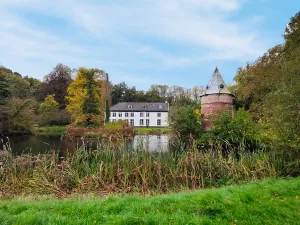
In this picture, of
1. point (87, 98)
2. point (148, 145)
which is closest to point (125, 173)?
point (148, 145)

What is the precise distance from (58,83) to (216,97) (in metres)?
30.7

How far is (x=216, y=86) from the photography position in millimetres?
23062

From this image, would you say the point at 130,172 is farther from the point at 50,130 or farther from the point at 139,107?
the point at 139,107

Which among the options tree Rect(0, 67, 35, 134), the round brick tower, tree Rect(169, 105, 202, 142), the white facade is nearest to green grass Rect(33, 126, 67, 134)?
tree Rect(0, 67, 35, 134)

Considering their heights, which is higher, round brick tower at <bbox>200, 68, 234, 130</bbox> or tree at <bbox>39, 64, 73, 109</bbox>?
tree at <bbox>39, 64, 73, 109</bbox>

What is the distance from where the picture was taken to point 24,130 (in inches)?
1059

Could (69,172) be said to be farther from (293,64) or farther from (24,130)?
(24,130)

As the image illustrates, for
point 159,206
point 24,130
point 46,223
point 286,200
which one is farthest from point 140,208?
point 24,130

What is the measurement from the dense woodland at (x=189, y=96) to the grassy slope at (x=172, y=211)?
2.96 metres

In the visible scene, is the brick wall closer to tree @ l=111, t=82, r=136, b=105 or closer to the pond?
the pond

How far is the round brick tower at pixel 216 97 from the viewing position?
2234 centimetres

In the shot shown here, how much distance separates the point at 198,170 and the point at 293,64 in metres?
4.36

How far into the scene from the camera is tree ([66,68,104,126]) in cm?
2641

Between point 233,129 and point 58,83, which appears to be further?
point 58,83
